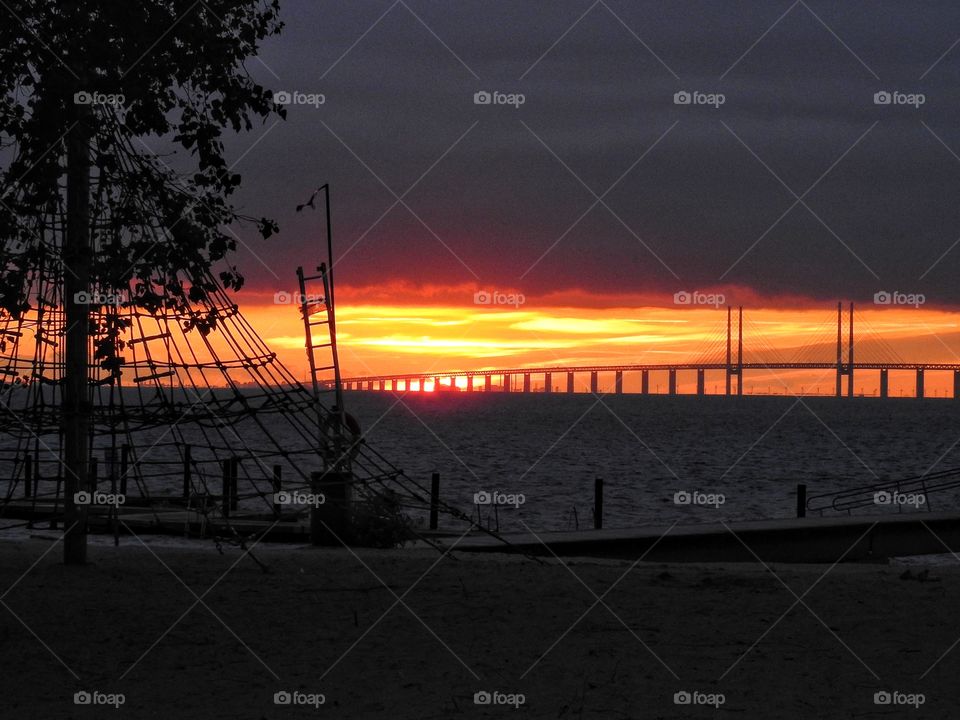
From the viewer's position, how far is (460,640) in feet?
35.2

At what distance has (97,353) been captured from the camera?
1242cm

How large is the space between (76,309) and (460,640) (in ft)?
18.4

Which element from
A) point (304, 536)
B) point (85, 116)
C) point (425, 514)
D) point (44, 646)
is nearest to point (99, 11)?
point (85, 116)

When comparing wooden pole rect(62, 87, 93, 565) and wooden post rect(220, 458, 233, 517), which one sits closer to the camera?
wooden pole rect(62, 87, 93, 565)

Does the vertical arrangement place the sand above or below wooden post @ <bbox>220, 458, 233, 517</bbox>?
below

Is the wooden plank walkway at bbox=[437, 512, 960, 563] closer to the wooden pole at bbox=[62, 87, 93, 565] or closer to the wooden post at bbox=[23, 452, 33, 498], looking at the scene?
the wooden post at bbox=[23, 452, 33, 498]

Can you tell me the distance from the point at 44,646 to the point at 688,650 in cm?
553

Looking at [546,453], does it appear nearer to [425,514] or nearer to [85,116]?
[425,514]

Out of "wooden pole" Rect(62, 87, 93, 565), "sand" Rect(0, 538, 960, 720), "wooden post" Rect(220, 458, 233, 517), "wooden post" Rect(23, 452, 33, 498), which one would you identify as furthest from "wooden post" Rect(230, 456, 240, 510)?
"wooden post" Rect(23, 452, 33, 498)

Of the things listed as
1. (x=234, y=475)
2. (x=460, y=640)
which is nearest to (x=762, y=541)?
(x=234, y=475)

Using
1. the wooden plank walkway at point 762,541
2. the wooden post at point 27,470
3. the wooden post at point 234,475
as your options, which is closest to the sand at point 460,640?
the wooden post at point 234,475

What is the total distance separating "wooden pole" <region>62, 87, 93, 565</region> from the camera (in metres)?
12.7

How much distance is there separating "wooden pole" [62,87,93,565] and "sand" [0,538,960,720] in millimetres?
1348

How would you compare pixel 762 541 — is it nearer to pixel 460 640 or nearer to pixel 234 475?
pixel 234 475
